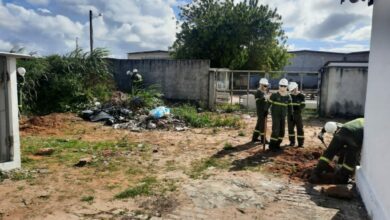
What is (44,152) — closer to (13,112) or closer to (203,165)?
(13,112)

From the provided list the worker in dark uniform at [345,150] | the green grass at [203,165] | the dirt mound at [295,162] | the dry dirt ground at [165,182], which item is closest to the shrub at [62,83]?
the dry dirt ground at [165,182]

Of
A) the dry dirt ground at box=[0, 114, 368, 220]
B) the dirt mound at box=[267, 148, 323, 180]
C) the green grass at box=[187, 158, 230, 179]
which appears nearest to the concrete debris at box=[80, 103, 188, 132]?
the dry dirt ground at box=[0, 114, 368, 220]

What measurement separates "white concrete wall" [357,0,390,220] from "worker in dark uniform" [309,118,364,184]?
0.28m

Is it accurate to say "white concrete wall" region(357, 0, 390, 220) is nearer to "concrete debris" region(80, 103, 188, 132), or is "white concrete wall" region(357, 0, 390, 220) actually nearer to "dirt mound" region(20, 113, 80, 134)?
"concrete debris" region(80, 103, 188, 132)

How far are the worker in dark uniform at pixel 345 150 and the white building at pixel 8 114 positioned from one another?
214 inches

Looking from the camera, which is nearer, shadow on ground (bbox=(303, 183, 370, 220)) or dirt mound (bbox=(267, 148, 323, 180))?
shadow on ground (bbox=(303, 183, 370, 220))

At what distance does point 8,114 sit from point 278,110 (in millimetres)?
5711

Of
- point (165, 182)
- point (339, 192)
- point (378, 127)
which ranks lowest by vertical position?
point (165, 182)

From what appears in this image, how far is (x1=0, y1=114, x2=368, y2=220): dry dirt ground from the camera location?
4875 mm

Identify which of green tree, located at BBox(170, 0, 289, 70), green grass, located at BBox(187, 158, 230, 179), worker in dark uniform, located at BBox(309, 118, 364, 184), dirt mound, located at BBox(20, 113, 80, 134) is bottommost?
green grass, located at BBox(187, 158, 230, 179)

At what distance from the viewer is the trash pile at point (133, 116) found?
11828 millimetres

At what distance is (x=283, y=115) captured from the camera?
843 cm

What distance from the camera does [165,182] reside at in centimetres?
612

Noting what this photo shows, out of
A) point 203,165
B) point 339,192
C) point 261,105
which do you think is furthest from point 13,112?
point 261,105
